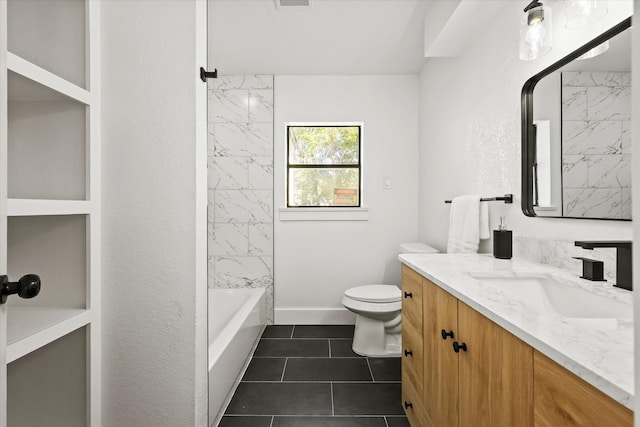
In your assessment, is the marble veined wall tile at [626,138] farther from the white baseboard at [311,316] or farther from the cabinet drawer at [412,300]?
the white baseboard at [311,316]

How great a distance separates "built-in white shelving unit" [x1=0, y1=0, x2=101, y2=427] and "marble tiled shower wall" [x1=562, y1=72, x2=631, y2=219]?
5.68 ft

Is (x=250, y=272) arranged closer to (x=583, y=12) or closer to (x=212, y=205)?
(x=212, y=205)

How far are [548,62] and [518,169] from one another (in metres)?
0.49

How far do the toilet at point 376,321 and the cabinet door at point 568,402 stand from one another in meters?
1.85

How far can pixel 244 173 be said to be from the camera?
3.34m

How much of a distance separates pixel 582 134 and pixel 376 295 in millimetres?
1682

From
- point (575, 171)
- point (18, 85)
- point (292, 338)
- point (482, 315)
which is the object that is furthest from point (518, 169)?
point (292, 338)

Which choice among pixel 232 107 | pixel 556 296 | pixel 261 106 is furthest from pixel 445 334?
pixel 232 107

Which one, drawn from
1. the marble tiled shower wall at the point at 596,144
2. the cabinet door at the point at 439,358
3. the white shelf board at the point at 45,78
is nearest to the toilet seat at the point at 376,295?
the cabinet door at the point at 439,358

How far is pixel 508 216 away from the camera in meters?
1.83

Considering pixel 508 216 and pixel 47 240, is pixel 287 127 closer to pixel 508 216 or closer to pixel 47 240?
pixel 508 216

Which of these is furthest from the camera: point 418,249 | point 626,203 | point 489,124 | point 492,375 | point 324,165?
point 324,165

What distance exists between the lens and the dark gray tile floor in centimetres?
181

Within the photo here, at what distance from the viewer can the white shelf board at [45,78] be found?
84 cm
